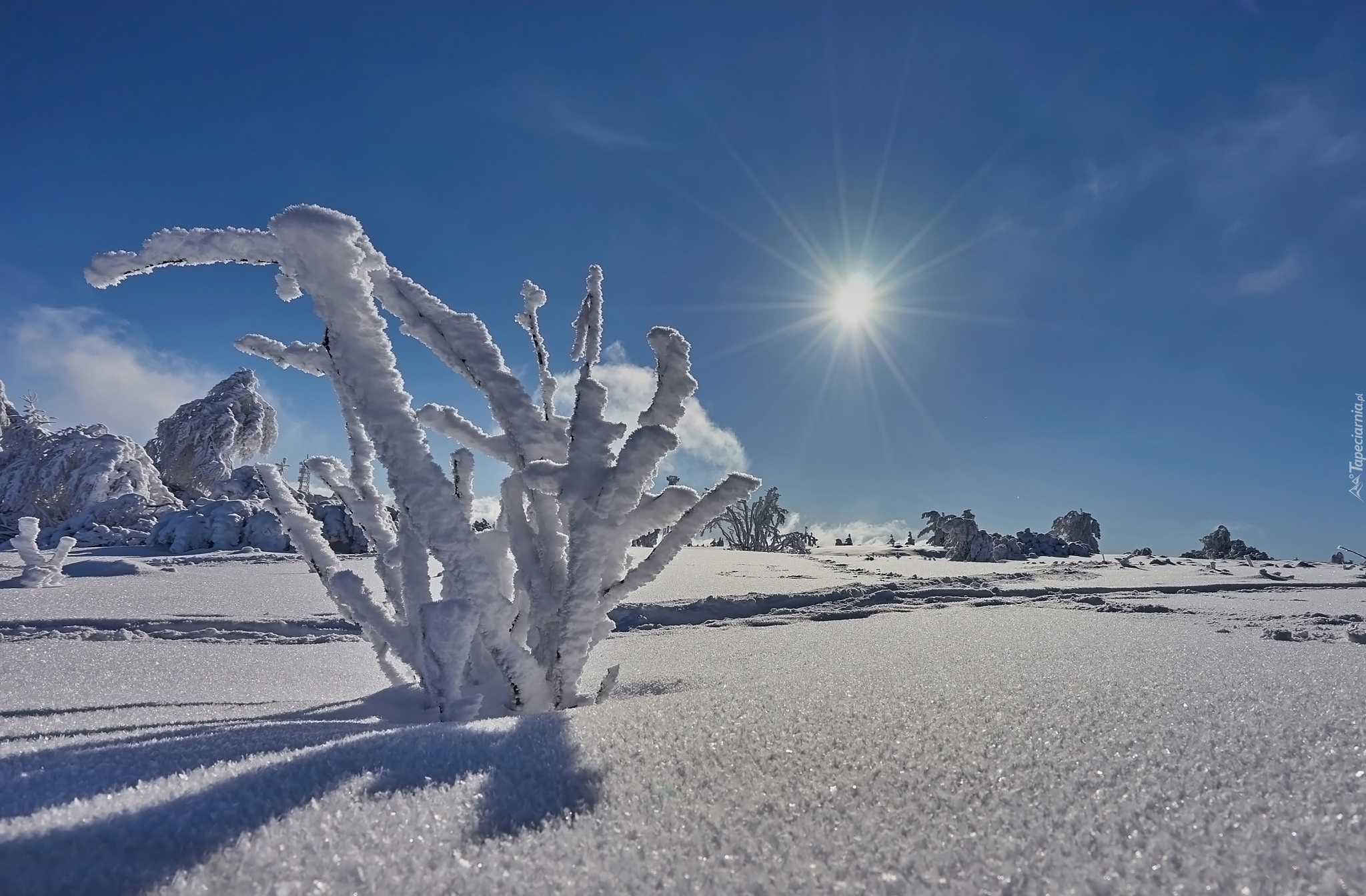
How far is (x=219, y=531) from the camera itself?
321 inches

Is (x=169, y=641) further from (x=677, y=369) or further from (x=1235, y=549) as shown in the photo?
(x=1235, y=549)

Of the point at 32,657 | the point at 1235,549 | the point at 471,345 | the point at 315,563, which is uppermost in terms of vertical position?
the point at 1235,549

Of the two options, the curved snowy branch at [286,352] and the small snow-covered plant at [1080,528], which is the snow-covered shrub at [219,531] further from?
the small snow-covered plant at [1080,528]

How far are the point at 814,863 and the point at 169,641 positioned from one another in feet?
10.9

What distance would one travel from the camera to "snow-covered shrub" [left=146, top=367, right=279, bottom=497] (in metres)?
20.2

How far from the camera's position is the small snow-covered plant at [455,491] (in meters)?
1.32

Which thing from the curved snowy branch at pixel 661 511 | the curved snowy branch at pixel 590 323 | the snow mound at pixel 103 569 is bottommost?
the snow mound at pixel 103 569

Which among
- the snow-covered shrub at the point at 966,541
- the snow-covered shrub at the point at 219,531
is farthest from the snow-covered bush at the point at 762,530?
the snow-covered shrub at the point at 219,531

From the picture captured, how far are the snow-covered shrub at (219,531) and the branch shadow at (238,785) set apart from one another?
814 centimetres

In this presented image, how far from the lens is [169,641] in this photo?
2863 mm

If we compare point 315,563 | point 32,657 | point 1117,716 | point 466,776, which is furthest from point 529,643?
point 32,657

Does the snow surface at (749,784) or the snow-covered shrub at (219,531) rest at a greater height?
the snow-covered shrub at (219,531)

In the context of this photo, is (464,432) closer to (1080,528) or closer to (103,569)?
(103,569)

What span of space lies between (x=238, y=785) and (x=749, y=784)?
656mm
